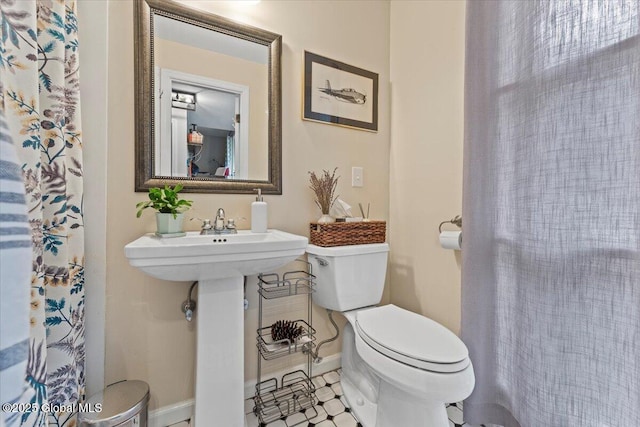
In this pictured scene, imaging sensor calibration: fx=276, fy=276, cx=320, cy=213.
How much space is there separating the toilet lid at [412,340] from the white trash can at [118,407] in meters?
0.87

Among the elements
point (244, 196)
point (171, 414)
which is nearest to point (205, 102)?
point (244, 196)

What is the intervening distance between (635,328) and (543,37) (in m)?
0.94

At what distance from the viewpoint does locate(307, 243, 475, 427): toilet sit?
89 cm

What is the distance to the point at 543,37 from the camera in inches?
37.1

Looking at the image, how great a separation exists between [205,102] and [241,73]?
0.24 metres

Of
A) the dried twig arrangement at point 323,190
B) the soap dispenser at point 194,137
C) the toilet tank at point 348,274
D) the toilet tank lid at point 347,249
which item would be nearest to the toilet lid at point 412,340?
the toilet tank at point 348,274

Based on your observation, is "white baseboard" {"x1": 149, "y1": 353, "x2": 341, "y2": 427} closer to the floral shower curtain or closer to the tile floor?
the tile floor

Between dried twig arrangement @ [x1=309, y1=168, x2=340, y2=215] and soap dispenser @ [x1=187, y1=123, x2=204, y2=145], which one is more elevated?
soap dispenser @ [x1=187, y1=123, x2=204, y2=145]

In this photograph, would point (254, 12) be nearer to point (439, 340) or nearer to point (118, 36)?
point (118, 36)

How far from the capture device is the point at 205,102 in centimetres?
130

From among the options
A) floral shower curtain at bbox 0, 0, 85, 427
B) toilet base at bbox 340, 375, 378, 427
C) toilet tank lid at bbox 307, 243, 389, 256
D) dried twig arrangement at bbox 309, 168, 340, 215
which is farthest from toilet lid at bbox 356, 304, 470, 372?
floral shower curtain at bbox 0, 0, 85, 427

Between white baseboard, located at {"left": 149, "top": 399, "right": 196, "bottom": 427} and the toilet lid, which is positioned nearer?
the toilet lid

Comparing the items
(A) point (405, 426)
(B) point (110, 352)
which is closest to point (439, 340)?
(A) point (405, 426)

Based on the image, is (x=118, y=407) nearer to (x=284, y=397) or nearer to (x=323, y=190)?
(x=284, y=397)
